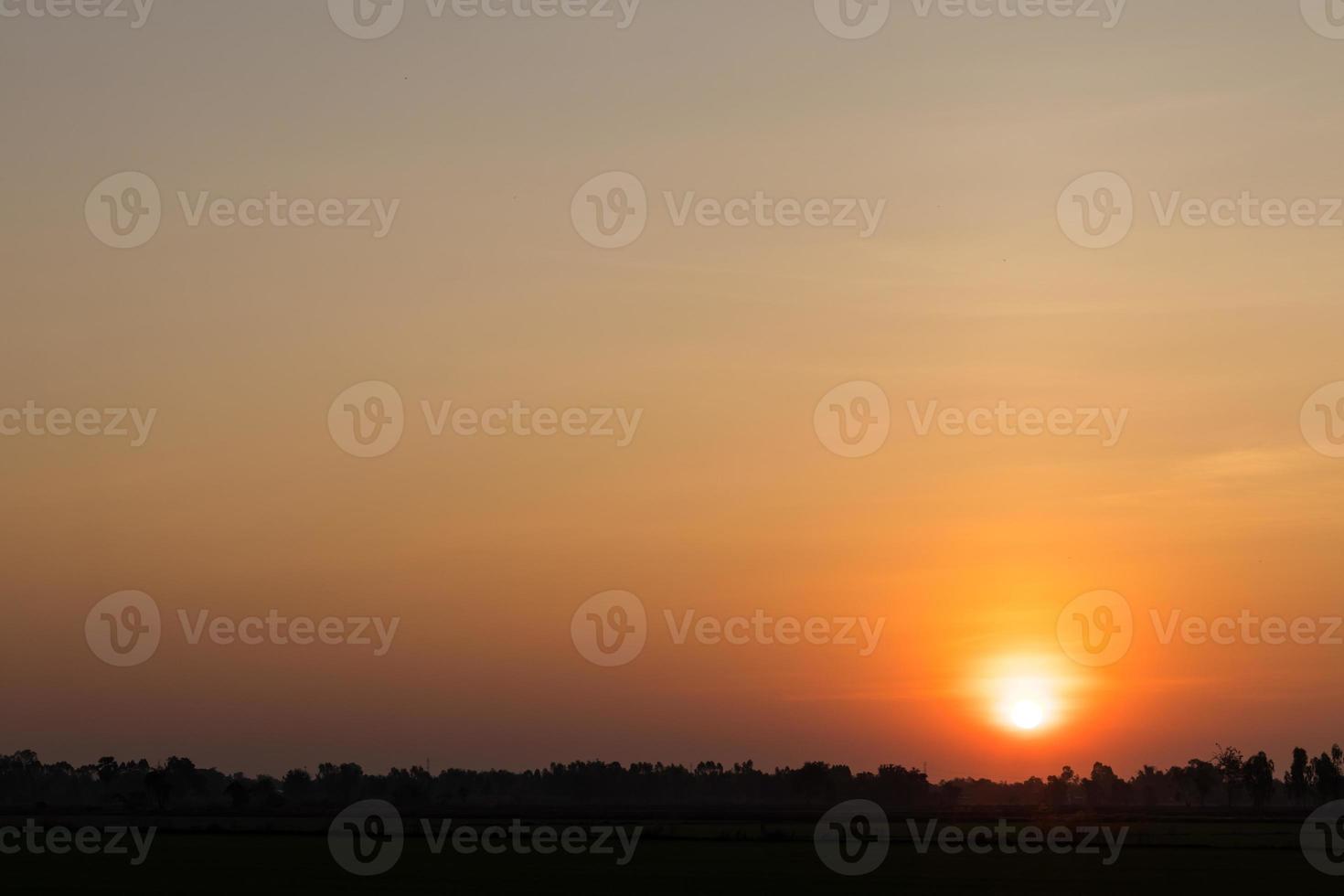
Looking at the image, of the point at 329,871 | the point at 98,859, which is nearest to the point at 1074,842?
the point at 329,871

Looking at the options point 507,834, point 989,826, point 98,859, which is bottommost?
point 98,859

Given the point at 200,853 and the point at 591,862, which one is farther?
the point at 200,853

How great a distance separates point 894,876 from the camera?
65062 mm

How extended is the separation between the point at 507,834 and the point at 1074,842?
39.8 m

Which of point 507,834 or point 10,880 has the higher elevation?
point 507,834

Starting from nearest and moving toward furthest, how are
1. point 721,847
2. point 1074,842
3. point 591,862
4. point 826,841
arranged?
point 591,862 < point 721,847 < point 1074,842 < point 826,841

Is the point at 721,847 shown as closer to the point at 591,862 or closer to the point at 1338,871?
the point at 591,862

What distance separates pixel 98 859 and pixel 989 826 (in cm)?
8526

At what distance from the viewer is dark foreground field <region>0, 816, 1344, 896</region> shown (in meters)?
57.9

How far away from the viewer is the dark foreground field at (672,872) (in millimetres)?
57906

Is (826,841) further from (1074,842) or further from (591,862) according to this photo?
(591,862)

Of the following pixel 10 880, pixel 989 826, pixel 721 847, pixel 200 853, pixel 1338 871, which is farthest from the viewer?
pixel 989 826

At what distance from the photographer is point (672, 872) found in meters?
66.3

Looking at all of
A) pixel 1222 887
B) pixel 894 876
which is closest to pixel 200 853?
pixel 894 876
